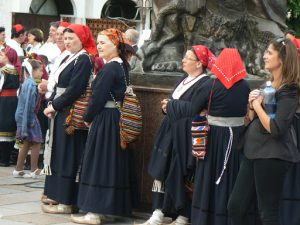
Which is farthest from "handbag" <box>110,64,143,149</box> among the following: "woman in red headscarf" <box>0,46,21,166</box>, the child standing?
"woman in red headscarf" <box>0,46,21,166</box>

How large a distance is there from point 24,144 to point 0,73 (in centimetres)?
147

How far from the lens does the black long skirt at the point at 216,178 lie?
772 cm

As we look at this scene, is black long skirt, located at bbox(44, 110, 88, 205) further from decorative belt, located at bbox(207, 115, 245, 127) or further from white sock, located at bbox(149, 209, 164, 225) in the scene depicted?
decorative belt, located at bbox(207, 115, 245, 127)

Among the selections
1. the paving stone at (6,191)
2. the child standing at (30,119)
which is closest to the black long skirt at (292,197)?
the paving stone at (6,191)

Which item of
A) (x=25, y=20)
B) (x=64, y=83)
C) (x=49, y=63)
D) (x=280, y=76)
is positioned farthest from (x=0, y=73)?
(x=25, y=20)

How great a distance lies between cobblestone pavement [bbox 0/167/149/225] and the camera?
29.3 ft

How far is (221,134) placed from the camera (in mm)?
7758

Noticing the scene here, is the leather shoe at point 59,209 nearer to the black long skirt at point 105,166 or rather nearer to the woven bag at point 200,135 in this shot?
the black long skirt at point 105,166

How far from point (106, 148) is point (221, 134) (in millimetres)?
1465

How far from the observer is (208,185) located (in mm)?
7734

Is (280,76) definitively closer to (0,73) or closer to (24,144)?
(24,144)

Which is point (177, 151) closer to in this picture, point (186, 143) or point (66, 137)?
point (186, 143)

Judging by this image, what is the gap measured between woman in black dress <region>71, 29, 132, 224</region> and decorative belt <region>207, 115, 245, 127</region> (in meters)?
1.31

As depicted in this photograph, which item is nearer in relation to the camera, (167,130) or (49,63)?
(167,130)
